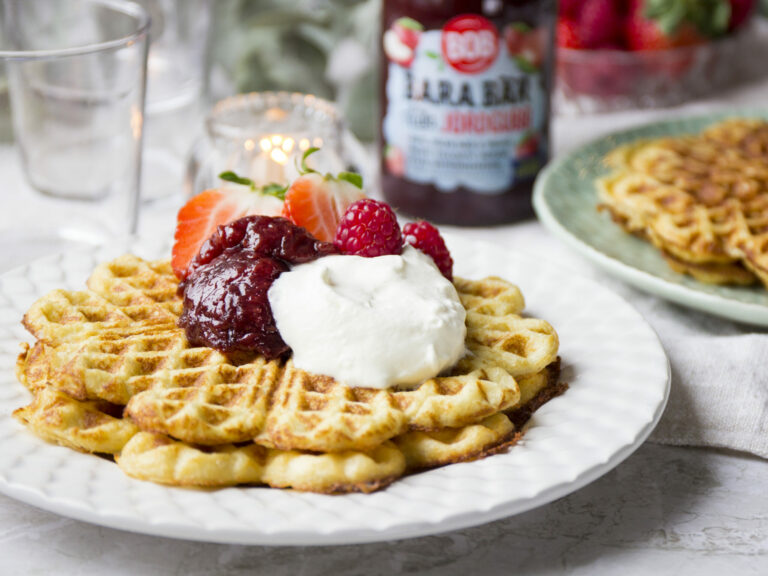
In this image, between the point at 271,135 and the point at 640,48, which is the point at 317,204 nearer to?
the point at 271,135

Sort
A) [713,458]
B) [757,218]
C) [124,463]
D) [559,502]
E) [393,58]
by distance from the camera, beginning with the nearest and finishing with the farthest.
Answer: [124,463]
[559,502]
[713,458]
[757,218]
[393,58]

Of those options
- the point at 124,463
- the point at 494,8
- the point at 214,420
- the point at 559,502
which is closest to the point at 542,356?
the point at 559,502

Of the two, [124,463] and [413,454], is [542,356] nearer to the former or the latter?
[413,454]

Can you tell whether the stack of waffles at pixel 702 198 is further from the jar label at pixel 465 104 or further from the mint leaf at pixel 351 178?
the mint leaf at pixel 351 178

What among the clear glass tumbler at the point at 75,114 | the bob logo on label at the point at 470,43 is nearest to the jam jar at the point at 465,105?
the bob logo on label at the point at 470,43

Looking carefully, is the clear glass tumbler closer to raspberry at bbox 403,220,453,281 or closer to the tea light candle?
the tea light candle

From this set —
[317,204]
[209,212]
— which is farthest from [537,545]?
[209,212]
